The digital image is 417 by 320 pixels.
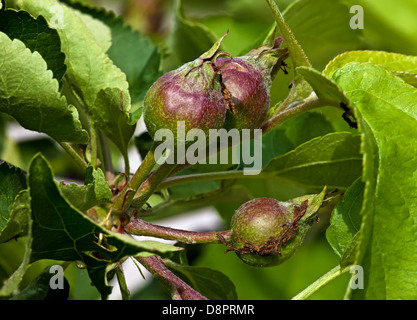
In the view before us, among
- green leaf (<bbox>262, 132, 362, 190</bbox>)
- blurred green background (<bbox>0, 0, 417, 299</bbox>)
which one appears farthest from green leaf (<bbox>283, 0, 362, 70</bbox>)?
green leaf (<bbox>262, 132, 362, 190</bbox>)

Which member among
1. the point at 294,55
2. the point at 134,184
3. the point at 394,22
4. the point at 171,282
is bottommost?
the point at 171,282

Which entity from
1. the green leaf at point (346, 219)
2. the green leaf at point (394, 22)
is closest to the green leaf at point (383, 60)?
the green leaf at point (346, 219)

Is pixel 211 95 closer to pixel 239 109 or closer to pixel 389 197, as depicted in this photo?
pixel 239 109

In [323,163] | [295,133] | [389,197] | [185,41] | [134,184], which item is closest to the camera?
[389,197]

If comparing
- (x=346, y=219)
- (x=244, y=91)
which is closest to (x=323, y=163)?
(x=346, y=219)

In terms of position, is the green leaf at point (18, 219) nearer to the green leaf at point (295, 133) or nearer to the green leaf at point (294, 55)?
the green leaf at point (294, 55)

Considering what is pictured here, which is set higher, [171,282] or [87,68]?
[87,68]
